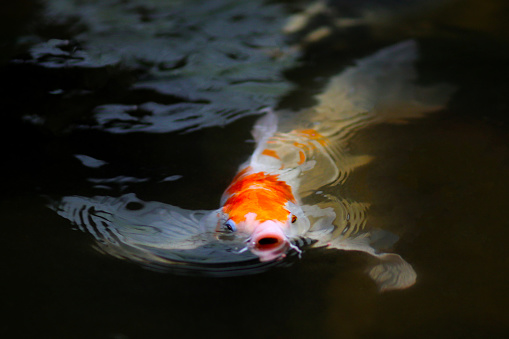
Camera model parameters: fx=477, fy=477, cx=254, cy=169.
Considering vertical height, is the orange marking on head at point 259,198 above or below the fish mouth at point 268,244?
above

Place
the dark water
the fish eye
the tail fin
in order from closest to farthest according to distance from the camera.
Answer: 1. the dark water
2. the fish eye
3. the tail fin

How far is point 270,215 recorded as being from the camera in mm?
2123

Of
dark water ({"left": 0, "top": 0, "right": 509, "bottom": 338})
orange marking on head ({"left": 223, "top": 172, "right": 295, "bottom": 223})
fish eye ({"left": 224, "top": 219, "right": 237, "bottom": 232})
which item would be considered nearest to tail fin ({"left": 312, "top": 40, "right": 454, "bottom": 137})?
dark water ({"left": 0, "top": 0, "right": 509, "bottom": 338})

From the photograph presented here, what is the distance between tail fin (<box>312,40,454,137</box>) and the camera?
10.8 feet

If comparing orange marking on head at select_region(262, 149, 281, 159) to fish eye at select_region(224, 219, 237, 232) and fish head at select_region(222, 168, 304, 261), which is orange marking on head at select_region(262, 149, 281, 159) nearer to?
fish head at select_region(222, 168, 304, 261)

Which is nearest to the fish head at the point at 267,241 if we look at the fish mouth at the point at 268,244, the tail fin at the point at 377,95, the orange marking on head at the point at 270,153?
the fish mouth at the point at 268,244

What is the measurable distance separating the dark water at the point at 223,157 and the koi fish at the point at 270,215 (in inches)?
2.9

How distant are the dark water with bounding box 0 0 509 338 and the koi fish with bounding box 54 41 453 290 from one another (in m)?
0.07

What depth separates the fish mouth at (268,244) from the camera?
2.01 metres

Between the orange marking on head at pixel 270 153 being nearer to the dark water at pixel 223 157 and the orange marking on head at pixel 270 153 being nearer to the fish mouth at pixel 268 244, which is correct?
the dark water at pixel 223 157

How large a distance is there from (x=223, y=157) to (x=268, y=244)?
0.97m

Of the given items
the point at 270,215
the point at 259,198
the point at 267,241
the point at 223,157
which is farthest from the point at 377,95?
the point at 267,241

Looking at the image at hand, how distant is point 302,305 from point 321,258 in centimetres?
28

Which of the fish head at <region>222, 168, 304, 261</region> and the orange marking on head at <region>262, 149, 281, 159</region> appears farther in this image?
the orange marking on head at <region>262, 149, 281, 159</region>
